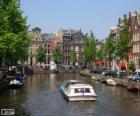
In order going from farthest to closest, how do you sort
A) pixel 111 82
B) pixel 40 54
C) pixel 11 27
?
pixel 40 54 → pixel 111 82 → pixel 11 27

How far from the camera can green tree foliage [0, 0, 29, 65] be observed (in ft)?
190

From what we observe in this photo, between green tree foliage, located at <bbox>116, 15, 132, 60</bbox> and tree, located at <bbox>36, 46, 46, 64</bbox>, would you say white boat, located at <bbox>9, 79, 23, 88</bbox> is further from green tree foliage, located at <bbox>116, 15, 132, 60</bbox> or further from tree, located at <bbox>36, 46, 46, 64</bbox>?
tree, located at <bbox>36, 46, 46, 64</bbox>

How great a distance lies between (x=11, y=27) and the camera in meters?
69.6

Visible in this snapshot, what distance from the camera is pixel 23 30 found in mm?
74688

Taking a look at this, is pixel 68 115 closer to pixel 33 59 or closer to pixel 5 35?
pixel 5 35

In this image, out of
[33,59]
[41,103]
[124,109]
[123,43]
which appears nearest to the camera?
[124,109]

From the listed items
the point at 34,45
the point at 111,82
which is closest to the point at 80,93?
the point at 111,82

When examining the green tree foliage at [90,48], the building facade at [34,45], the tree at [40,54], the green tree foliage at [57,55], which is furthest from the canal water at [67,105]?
the building facade at [34,45]

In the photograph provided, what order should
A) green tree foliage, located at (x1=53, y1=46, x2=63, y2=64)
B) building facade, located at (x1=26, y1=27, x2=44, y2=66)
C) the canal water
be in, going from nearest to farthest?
the canal water → green tree foliage, located at (x1=53, y1=46, x2=63, y2=64) → building facade, located at (x1=26, y1=27, x2=44, y2=66)

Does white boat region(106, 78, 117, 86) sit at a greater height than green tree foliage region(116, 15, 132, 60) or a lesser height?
lesser

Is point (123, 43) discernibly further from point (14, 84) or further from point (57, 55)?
point (57, 55)

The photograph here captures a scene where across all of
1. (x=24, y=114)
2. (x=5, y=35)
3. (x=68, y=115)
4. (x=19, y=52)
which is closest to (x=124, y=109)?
(x=68, y=115)

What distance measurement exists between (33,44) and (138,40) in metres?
82.9

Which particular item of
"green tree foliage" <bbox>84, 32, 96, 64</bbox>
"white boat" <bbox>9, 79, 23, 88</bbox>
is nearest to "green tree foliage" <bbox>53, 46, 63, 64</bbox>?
"green tree foliage" <bbox>84, 32, 96, 64</bbox>
